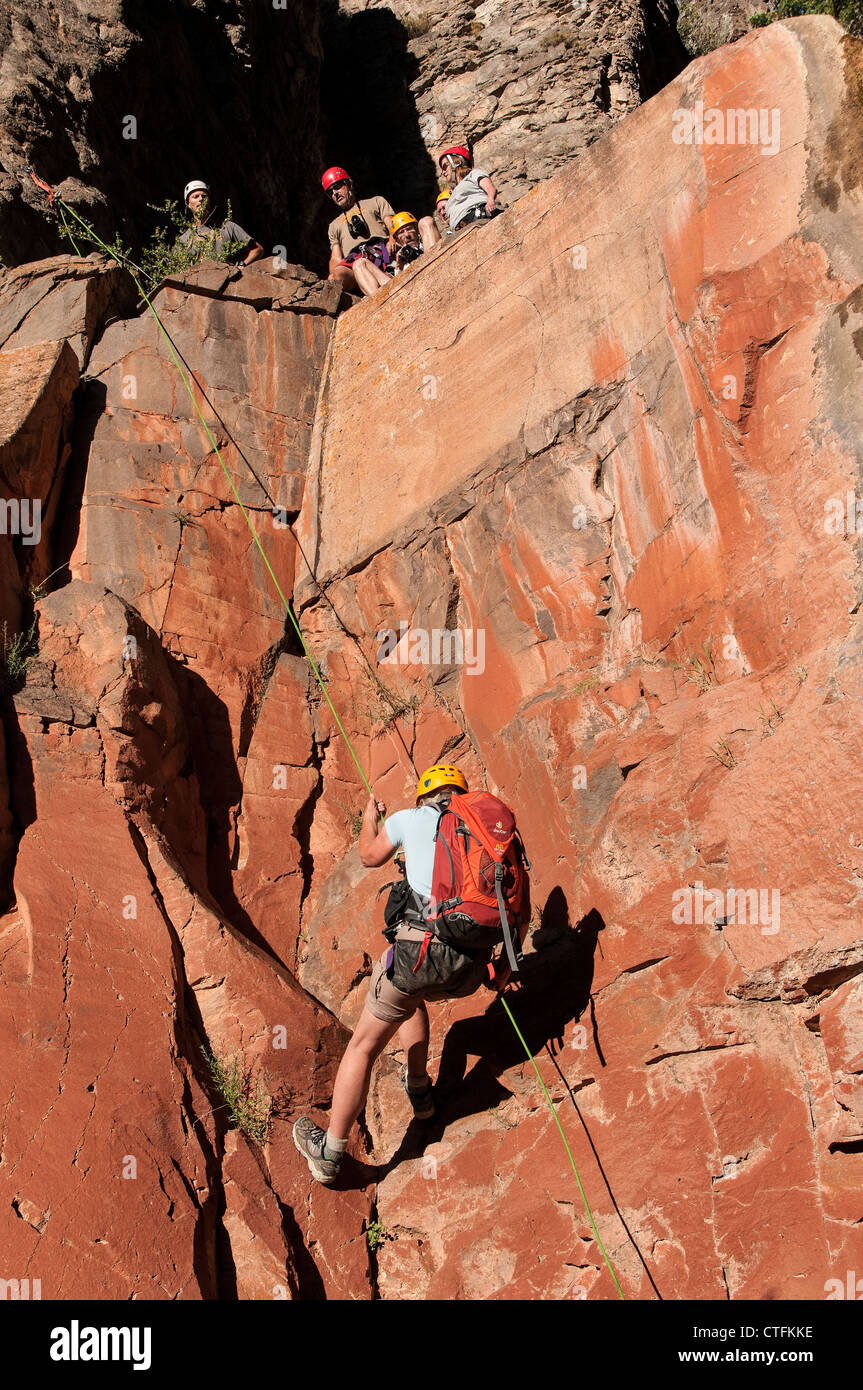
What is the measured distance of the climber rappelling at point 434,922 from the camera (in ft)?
19.2

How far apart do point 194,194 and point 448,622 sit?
20.3 feet

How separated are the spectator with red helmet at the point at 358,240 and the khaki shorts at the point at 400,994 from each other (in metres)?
7.36

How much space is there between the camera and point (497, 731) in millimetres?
8109

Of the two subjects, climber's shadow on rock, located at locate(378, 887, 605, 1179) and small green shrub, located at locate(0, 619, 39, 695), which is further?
small green shrub, located at locate(0, 619, 39, 695)

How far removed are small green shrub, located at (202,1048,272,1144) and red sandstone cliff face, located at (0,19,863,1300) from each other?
0.28ft

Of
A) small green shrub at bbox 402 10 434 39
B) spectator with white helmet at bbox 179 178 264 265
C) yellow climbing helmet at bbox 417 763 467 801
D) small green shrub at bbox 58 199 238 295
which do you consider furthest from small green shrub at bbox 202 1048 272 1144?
small green shrub at bbox 402 10 434 39

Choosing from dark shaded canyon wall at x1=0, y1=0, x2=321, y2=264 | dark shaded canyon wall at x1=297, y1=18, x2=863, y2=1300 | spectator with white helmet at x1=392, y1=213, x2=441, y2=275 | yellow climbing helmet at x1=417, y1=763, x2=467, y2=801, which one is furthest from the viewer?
spectator with white helmet at x1=392, y1=213, x2=441, y2=275

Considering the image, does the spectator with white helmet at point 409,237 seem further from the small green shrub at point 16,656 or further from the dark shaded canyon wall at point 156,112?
the small green shrub at point 16,656

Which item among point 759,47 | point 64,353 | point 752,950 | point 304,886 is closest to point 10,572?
point 64,353

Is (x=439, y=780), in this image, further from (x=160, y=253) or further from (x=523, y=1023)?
(x=160, y=253)

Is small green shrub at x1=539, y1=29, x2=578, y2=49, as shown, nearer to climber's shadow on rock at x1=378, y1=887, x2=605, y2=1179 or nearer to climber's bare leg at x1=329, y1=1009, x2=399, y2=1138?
climber's shadow on rock at x1=378, y1=887, x2=605, y2=1179

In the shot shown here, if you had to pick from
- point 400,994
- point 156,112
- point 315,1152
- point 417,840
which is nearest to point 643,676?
point 417,840

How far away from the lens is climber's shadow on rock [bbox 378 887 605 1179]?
6.52m

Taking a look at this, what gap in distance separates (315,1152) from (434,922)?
1.52 metres
